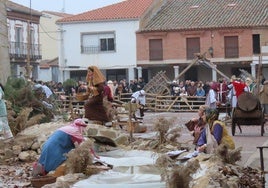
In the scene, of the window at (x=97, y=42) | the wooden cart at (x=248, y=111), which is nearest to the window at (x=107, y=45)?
the window at (x=97, y=42)

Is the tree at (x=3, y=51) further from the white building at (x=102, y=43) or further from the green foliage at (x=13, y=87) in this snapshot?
the white building at (x=102, y=43)

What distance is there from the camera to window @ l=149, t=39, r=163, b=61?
52875 millimetres

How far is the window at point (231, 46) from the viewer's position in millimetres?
51469

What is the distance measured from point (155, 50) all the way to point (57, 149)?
136 ft

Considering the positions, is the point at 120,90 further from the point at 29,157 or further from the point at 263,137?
the point at 29,157

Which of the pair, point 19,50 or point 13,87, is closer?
point 13,87

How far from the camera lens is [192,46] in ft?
172

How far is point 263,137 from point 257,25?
32418mm

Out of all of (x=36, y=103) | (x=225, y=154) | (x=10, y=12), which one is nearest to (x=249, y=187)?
(x=225, y=154)

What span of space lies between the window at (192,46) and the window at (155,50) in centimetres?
181

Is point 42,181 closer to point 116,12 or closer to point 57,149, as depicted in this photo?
point 57,149

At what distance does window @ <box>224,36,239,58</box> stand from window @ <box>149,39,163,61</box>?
4.28 meters

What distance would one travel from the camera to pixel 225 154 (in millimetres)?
12297

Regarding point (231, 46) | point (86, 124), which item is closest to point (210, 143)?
point (86, 124)
